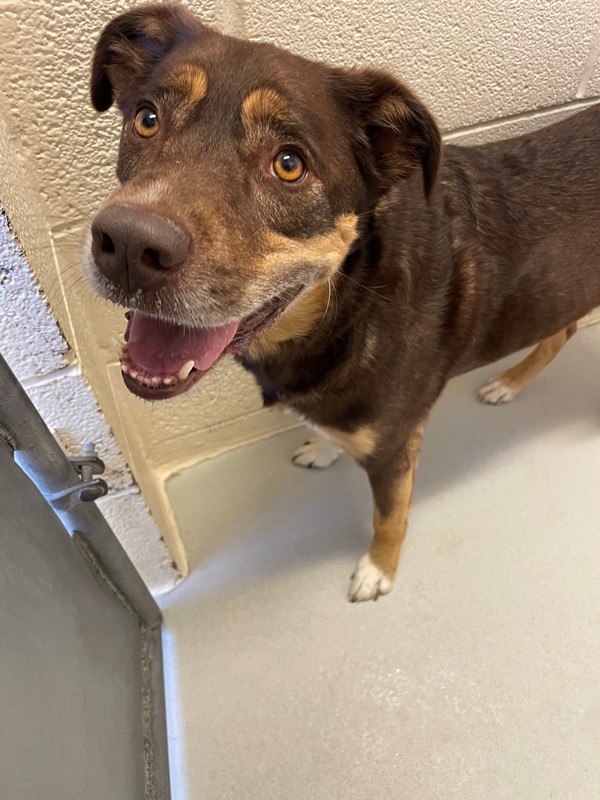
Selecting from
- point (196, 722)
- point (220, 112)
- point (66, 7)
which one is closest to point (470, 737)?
point (196, 722)

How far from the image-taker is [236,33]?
1.30 metres

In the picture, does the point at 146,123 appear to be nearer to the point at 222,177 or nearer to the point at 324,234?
the point at 222,177

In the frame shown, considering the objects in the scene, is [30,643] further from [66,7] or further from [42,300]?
[66,7]

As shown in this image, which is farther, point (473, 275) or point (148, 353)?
point (473, 275)

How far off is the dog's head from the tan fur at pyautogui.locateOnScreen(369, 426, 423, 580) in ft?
1.85

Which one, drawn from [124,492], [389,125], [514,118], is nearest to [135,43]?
[389,125]

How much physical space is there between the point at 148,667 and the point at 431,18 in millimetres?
1812

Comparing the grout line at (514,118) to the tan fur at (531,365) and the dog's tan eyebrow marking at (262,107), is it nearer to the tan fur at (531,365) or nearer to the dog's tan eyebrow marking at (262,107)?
the tan fur at (531,365)

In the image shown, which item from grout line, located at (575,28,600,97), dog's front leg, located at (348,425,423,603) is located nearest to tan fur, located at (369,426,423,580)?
dog's front leg, located at (348,425,423,603)

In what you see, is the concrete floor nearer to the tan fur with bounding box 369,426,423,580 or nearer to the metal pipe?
the tan fur with bounding box 369,426,423,580

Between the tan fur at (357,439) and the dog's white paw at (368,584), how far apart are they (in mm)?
410

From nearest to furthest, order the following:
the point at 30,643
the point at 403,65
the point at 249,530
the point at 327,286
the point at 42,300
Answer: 1. the point at 30,643
2. the point at 42,300
3. the point at 327,286
4. the point at 403,65
5. the point at 249,530

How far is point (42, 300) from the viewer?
102 cm

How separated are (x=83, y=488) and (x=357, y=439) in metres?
0.60
